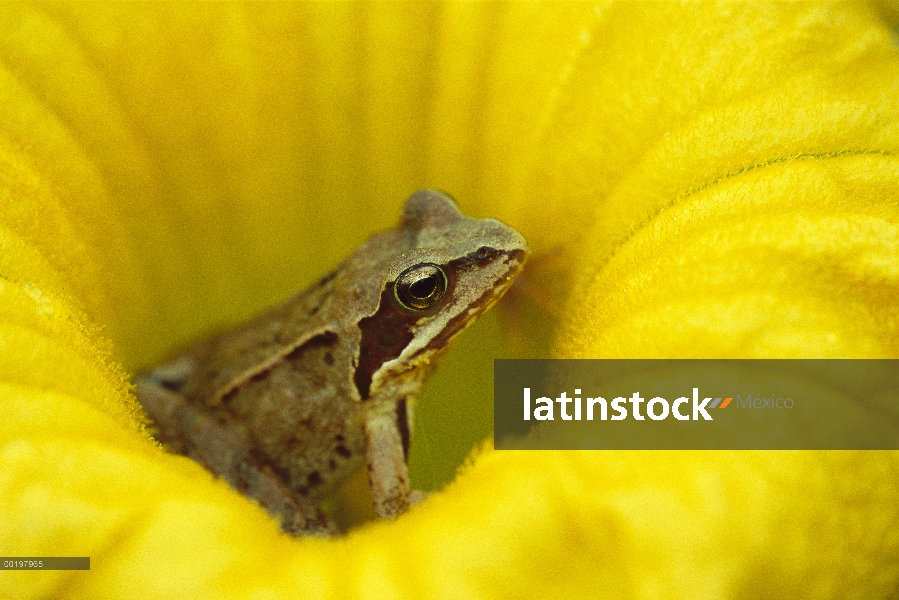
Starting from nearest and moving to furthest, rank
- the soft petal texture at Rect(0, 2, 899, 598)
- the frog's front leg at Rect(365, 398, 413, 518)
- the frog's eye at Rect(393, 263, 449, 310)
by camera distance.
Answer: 1. the soft petal texture at Rect(0, 2, 899, 598)
2. the frog's eye at Rect(393, 263, 449, 310)
3. the frog's front leg at Rect(365, 398, 413, 518)

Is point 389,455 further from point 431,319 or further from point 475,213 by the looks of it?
point 475,213

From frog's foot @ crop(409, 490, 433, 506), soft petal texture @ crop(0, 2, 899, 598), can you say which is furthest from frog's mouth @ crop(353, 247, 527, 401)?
frog's foot @ crop(409, 490, 433, 506)

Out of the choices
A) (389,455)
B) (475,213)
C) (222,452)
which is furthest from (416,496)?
(475,213)

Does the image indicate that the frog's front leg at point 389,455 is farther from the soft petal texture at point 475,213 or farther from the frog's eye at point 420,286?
the frog's eye at point 420,286

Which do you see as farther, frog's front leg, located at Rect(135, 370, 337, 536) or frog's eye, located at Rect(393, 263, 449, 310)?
frog's front leg, located at Rect(135, 370, 337, 536)

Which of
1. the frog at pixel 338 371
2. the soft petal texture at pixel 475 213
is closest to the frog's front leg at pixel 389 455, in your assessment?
the frog at pixel 338 371

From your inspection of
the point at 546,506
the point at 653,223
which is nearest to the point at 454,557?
the point at 546,506

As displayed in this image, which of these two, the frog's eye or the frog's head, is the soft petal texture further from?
the frog's eye
